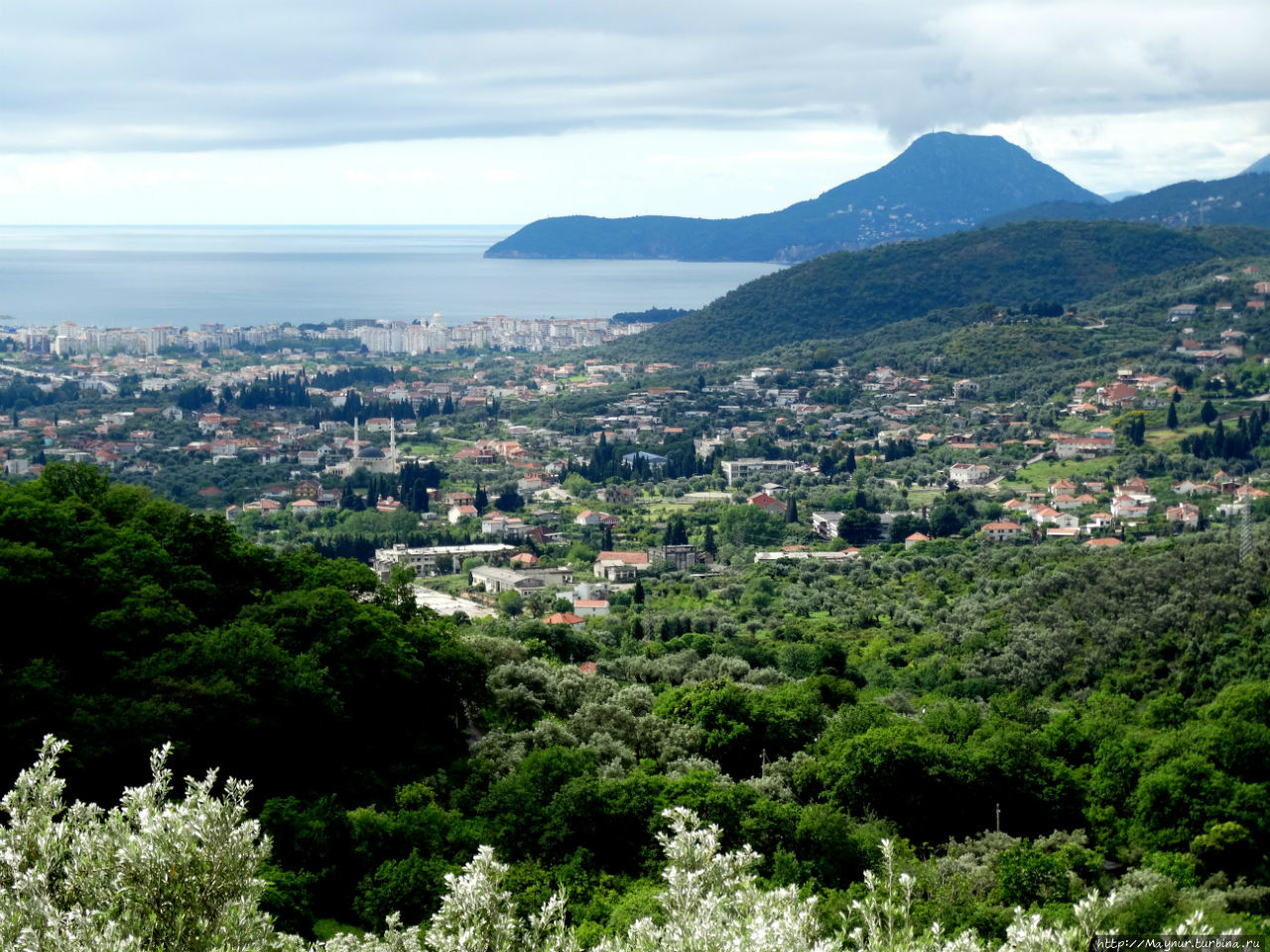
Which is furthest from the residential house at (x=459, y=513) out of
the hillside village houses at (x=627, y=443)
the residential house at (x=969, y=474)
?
the residential house at (x=969, y=474)

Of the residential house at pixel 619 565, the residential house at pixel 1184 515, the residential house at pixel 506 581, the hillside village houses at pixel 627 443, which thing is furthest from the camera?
the hillside village houses at pixel 627 443

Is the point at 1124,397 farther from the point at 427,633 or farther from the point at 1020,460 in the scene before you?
the point at 427,633

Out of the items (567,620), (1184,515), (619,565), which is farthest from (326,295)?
(567,620)

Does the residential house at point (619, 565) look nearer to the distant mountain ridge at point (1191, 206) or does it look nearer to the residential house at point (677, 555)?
the residential house at point (677, 555)

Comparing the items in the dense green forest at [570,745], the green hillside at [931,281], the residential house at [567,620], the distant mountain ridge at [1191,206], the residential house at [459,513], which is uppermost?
the distant mountain ridge at [1191,206]

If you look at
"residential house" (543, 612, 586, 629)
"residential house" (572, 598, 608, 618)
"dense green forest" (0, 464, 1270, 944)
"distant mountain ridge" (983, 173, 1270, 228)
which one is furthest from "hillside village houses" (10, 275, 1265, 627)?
"distant mountain ridge" (983, 173, 1270, 228)

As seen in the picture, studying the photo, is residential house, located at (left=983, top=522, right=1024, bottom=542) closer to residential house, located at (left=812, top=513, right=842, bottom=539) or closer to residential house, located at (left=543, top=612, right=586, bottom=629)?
residential house, located at (left=812, top=513, right=842, bottom=539)

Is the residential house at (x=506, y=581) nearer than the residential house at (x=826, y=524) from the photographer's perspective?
Yes
